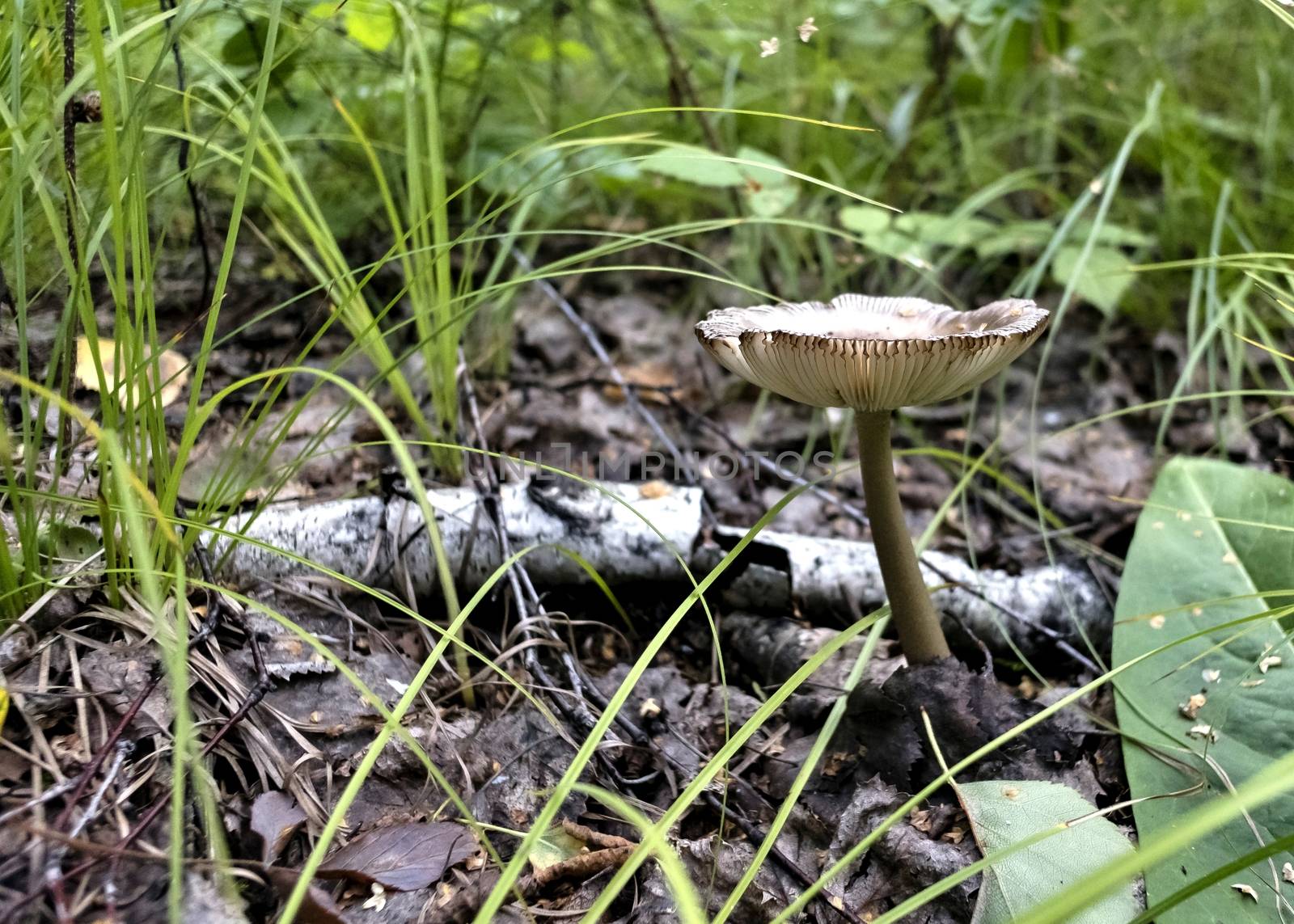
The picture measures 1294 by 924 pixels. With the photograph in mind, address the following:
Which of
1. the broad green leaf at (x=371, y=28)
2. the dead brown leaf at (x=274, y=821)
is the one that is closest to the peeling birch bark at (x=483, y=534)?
the dead brown leaf at (x=274, y=821)

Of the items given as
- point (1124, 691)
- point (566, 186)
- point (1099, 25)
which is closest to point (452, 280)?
point (566, 186)

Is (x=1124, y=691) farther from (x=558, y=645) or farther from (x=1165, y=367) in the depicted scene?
(x=1165, y=367)

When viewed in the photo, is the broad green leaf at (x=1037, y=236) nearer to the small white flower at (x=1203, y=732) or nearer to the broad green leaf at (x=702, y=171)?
the broad green leaf at (x=702, y=171)

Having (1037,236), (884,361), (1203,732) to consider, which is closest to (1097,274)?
(1037,236)

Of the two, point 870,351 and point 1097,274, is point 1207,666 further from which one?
point 1097,274

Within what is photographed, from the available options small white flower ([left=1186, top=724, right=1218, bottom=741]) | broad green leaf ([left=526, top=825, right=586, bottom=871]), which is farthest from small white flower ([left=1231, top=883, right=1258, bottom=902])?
broad green leaf ([left=526, top=825, right=586, bottom=871])

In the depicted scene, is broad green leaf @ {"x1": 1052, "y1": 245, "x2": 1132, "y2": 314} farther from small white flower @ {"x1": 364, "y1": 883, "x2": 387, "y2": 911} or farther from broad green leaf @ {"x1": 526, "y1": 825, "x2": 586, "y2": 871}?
small white flower @ {"x1": 364, "y1": 883, "x2": 387, "y2": 911}
